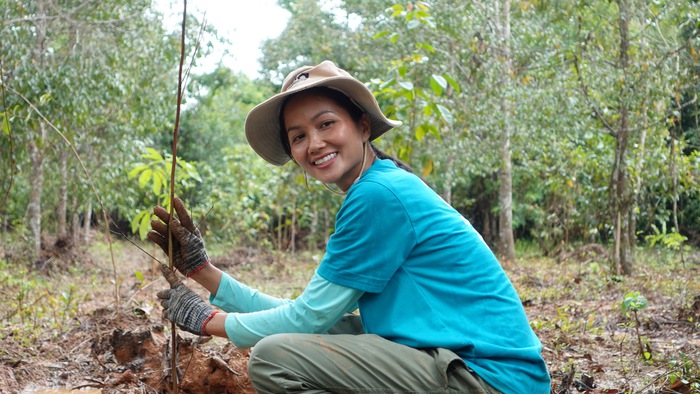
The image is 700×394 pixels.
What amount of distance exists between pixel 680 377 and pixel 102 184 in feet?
26.9

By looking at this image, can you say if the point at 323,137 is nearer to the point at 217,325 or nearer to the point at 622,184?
the point at 217,325

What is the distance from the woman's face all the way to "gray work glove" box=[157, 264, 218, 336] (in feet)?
1.80

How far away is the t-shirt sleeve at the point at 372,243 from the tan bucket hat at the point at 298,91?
39 centimetres

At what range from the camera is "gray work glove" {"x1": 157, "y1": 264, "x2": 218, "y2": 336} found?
7.30ft

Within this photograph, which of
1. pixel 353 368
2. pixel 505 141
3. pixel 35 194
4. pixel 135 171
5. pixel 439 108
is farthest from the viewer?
pixel 505 141

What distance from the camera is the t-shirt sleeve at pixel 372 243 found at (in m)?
2.05

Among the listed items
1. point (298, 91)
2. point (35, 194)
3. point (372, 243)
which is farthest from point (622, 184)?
point (35, 194)

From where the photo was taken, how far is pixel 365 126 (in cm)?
246

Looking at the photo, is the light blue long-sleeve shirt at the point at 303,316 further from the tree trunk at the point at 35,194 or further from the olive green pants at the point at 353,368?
the tree trunk at the point at 35,194

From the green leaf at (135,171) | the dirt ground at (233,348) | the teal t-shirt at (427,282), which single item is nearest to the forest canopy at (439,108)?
the green leaf at (135,171)

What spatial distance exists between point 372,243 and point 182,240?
709 mm

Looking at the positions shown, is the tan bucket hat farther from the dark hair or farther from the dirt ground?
the dirt ground

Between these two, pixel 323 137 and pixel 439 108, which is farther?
pixel 439 108

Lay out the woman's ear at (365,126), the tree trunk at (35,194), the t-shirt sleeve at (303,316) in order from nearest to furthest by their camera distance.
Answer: the t-shirt sleeve at (303,316) → the woman's ear at (365,126) → the tree trunk at (35,194)
